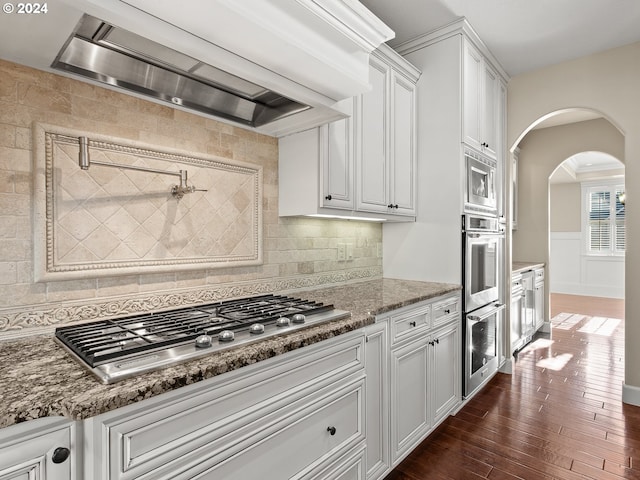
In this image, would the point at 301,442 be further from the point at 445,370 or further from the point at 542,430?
the point at 542,430

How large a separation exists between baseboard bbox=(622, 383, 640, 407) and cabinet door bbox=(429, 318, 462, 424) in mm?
1391

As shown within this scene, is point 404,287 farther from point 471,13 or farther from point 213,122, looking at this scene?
point 471,13

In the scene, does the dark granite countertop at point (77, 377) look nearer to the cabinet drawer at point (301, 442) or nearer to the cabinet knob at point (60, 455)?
the cabinet knob at point (60, 455)

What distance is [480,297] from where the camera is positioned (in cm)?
284

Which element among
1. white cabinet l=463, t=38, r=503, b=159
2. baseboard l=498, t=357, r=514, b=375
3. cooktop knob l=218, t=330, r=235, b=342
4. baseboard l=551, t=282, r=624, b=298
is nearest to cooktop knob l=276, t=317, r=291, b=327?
cooktop knob l=218, t=330, r=235, b=342

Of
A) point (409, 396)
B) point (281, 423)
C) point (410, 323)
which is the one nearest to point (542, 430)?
point (409, 396)

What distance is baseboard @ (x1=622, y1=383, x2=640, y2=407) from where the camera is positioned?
2.77m

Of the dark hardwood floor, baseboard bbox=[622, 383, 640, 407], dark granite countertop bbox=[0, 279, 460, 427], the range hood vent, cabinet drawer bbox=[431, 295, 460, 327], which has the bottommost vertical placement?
the dark hardwood floor

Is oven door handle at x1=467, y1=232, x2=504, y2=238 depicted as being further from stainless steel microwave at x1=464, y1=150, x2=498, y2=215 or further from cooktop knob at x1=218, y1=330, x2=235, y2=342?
cooktop knob at x1=218, y1=330, x2=235, y2=342

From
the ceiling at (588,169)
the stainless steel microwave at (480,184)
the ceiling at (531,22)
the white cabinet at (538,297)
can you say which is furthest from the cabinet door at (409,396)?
the ceiling at (588,169)

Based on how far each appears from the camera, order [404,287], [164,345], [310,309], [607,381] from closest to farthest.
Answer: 1. [164,345]
2. [310,309]
3. [404,287]
4. [607,381]

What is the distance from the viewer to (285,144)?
2105 millimetres

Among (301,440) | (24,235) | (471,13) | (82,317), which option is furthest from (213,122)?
(471,13)

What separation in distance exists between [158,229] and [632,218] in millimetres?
3355
